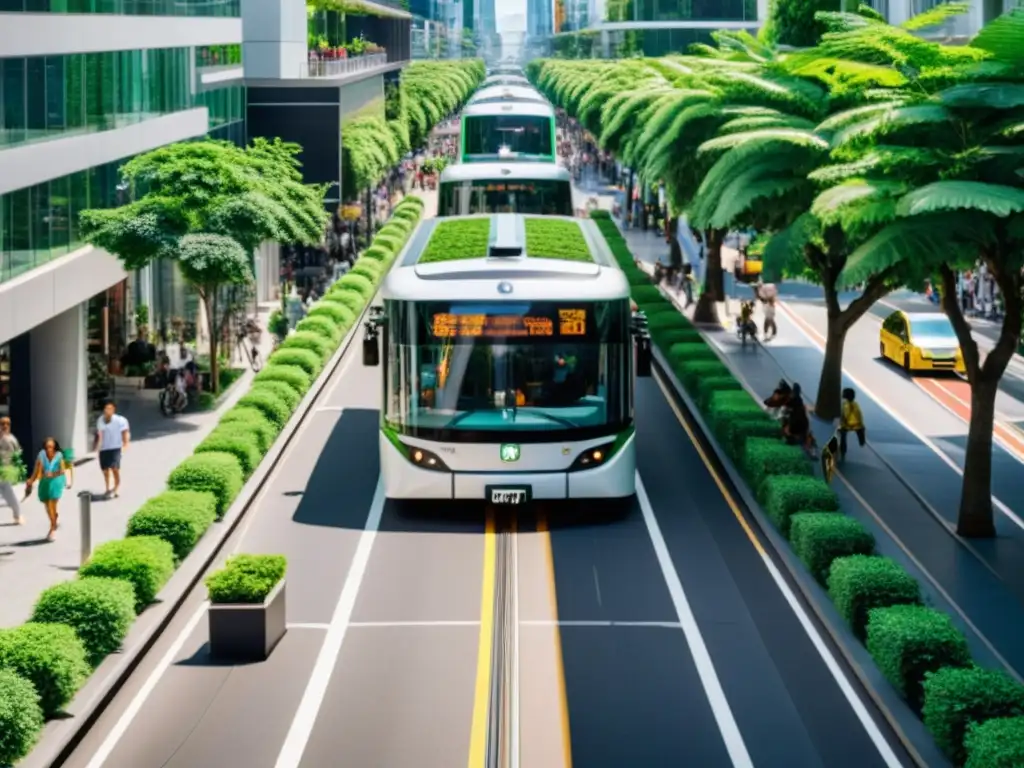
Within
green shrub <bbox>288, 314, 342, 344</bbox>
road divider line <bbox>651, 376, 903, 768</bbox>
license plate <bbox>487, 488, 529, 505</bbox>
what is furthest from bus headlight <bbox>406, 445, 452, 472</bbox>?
green shrub <bbox>288, 314, 342, 344</bbox>

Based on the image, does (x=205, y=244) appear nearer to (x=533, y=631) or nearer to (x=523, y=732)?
(x=533, y=631)

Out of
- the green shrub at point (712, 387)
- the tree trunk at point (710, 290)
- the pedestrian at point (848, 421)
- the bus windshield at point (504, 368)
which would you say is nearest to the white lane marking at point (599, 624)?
the bus windshield at point (504, 368)

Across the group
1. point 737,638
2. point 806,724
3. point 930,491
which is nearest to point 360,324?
point 930,491

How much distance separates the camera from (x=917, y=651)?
16359 millimetres

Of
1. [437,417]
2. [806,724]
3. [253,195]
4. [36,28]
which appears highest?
[36,28]

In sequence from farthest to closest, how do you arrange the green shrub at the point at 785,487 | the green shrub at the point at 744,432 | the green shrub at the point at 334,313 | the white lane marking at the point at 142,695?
the green shrub at the point at 334,313, the green shrub at the point at 744,432, the green shrub at the point at 785,487, the white lane marking at the point at 142,695

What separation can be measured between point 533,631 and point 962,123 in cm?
904

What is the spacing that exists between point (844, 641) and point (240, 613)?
618cm

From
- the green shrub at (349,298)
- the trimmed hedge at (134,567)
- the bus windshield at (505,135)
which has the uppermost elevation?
the bus windshield at (505,135)

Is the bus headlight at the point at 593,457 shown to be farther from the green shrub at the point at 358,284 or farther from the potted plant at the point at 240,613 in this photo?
the green shrub at the point at 358,284

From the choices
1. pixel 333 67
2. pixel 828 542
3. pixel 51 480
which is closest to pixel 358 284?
pixel 333 67

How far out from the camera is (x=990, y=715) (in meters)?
14.6

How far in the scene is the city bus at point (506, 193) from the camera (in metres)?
42.8

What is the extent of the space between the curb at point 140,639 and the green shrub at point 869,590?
Answer: 285 inches
